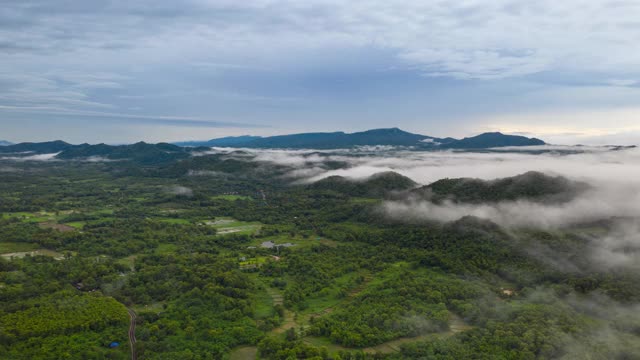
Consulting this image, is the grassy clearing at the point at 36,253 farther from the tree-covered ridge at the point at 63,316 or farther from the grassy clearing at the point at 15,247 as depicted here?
the tree-covered ridge at the point at 63,316

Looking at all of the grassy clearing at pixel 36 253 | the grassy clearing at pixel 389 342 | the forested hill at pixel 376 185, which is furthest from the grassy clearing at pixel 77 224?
the grassy clearing at pixel 389 342

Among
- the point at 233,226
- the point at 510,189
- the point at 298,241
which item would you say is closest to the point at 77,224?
the point at 233,226

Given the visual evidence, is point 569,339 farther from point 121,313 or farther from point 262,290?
point 121,313

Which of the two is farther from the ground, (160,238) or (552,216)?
(552,216)

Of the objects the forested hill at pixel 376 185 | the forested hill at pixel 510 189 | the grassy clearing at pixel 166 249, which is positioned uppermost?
the forested hill at pixel 510 189

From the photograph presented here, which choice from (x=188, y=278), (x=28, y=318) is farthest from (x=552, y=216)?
(x=28, y=318)

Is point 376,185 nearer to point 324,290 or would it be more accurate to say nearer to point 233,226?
point 233,226

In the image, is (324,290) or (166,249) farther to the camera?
(166,249)
